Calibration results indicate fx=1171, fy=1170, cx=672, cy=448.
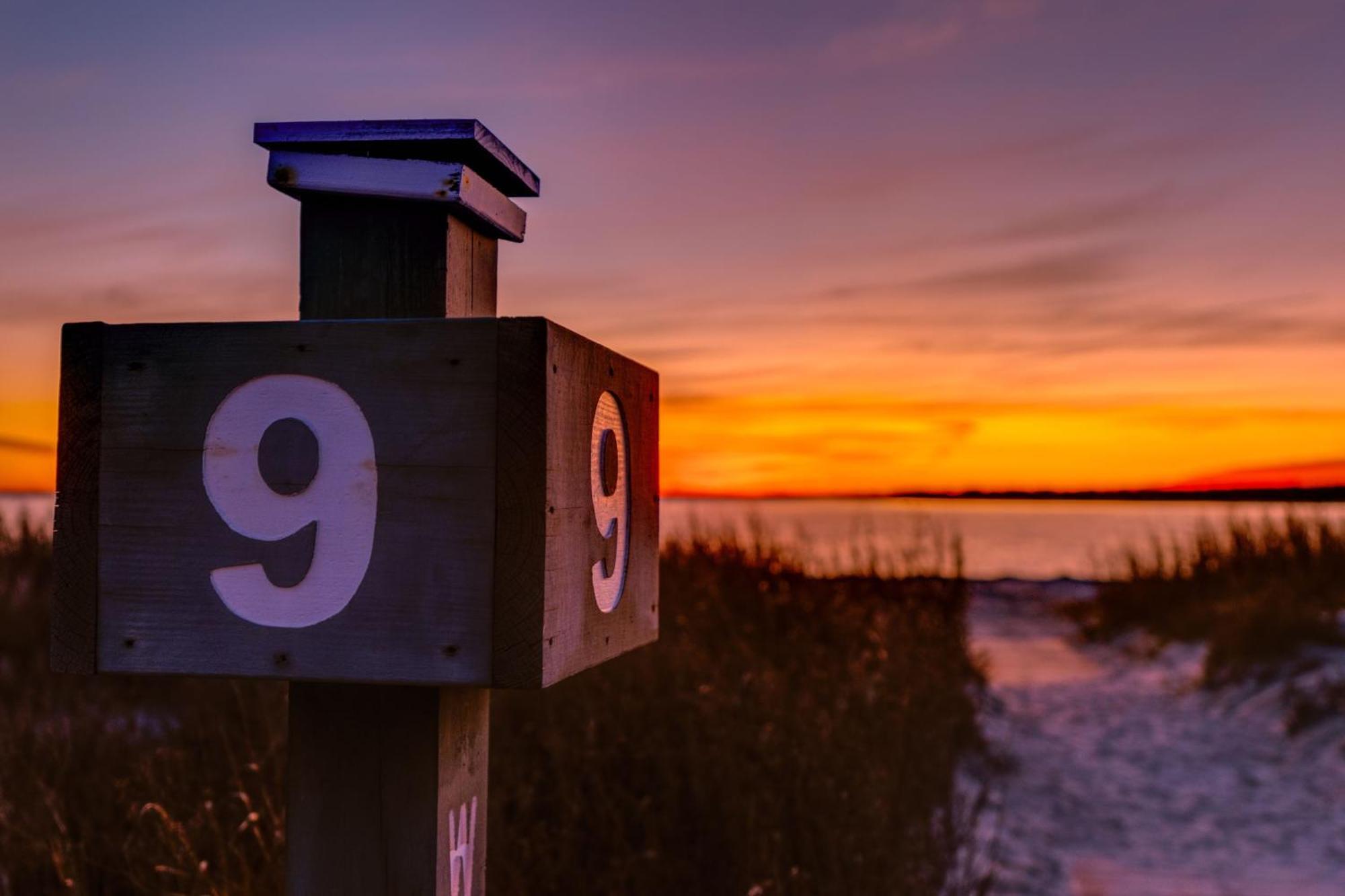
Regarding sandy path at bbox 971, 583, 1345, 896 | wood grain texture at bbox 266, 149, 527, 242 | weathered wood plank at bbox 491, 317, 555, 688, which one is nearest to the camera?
weathered wood plank at bbox 491, 317, 555, 688

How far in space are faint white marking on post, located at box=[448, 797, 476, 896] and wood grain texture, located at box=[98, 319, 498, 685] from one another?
36 cm

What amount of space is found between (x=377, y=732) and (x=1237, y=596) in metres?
8.44

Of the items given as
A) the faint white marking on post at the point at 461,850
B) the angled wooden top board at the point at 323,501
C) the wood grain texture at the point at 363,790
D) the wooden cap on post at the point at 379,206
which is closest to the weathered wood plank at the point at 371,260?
the wooden cap on post at the point at 379,206

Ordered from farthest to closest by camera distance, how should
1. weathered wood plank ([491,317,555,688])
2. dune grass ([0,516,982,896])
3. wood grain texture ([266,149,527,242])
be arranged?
dune grass ([0,516,982,896]) < wood grain texture ([266,149,527,242]) < weathered wood plank ([491,317,555,688])

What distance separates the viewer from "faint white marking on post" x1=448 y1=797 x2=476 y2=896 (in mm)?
1730

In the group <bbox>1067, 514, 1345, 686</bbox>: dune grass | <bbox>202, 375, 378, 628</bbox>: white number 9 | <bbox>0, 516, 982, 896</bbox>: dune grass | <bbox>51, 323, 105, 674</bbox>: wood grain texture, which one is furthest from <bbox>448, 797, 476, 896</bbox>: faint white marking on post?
<bbox>1067, 514, 1345, 686</bbox>: dune grass

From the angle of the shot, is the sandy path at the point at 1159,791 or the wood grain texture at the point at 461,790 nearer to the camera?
the wood grain texture at the point at 461,790

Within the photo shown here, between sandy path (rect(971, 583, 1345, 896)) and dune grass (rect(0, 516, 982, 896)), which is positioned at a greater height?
dune grass (rect(0, 516, 982, 896))

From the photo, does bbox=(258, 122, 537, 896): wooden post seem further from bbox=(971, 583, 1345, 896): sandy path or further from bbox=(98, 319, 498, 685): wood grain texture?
bbox=(971, 583, 1345, 896): sandy path

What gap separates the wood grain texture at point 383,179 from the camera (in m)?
1.72

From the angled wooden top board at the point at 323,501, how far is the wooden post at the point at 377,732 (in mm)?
188

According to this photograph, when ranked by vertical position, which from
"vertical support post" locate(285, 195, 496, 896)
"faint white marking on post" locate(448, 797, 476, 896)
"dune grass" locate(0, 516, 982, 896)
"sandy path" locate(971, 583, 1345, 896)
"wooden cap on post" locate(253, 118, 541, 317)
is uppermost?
"wooden cap on post" locate(253, 118, 541, 317)

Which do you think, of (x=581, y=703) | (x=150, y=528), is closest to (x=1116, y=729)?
(x=581, y=703)

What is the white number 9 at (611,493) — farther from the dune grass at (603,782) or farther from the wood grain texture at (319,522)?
the dune grass at (603,782)
